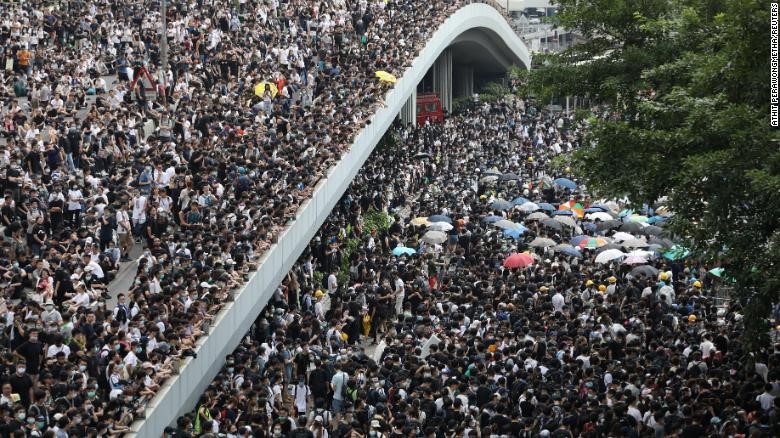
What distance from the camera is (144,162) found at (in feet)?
92.7

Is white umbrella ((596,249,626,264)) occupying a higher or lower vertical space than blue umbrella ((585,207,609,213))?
higher

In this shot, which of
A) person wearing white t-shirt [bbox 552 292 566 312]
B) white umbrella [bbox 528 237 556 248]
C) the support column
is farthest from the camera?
the support column

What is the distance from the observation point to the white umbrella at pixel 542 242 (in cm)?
3166

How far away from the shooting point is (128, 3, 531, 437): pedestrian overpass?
21058 mm

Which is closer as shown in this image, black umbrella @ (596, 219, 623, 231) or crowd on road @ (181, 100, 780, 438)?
crowd on road @ (181, 100, 780, 438)

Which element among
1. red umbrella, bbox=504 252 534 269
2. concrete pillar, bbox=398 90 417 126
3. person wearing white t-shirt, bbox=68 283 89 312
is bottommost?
concrete pillar, bbox=398 90 417 126

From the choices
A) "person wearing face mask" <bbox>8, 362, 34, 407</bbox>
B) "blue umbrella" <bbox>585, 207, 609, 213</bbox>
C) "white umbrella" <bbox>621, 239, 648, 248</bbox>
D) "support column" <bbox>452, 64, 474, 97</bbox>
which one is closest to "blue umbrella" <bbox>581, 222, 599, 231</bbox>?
"blue umbrella" <bbox>585, 207, 609, 213</bbox>

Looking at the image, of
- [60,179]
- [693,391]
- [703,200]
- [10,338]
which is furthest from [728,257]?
[60,179]

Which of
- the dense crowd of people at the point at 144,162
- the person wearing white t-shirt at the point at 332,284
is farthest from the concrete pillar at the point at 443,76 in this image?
the person wearing white t-shirt at the point at 332,284

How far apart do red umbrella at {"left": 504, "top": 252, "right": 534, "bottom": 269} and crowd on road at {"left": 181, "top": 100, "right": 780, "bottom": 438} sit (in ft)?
0.21

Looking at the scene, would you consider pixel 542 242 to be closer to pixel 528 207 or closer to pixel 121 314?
pixel 528 207

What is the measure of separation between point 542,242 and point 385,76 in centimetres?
942

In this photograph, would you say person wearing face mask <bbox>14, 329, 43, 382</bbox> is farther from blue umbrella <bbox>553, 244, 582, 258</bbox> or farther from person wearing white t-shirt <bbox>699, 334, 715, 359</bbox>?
blue umbrella <bbox>553, 244, 582, 258</bbox>

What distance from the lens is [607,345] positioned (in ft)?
75.0
